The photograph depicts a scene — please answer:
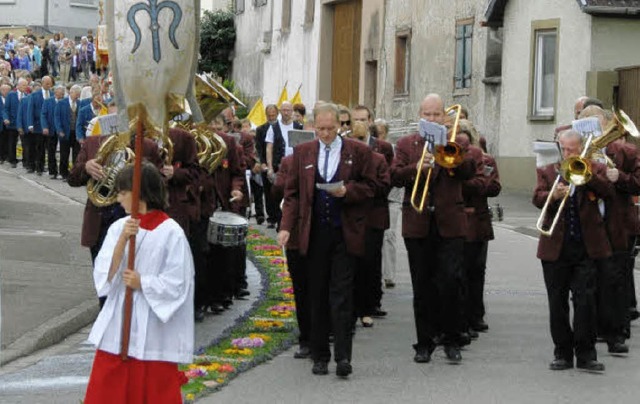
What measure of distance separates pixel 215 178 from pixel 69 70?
142 ft

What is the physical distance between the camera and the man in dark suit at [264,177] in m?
23.1

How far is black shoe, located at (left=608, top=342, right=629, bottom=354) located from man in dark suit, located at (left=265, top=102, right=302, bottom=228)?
9.70 m

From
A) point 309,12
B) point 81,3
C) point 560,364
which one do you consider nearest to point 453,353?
point 560,364

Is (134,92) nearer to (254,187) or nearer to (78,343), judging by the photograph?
(78,343)

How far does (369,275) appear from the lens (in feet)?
48.3

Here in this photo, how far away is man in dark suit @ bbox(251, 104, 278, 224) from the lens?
909 inches

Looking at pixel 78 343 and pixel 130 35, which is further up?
pixel 130 35

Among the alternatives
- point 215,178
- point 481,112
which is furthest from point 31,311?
point 481,112

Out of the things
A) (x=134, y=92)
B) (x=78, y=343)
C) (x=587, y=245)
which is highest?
(x=134, y=92)

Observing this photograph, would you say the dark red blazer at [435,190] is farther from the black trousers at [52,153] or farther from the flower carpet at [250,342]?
the black trousers at [52,153]

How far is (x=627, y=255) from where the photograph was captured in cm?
1359

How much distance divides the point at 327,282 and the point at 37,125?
921 inches

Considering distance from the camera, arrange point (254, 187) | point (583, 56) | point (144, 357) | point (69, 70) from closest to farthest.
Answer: point (144, 357) → point (254, 187) → point (583, 56) → point (69, 70)

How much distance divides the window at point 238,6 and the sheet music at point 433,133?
43.6 meters
